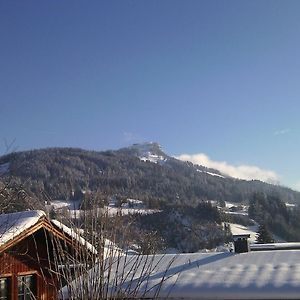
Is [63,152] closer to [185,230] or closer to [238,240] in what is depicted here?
[185,230]

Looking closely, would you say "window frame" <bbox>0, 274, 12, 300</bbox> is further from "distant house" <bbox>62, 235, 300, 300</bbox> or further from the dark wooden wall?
"distant house" <bbox>62, 235, 300, 300</bbox>

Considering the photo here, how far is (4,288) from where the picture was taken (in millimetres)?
13492

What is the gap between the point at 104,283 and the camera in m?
4.61

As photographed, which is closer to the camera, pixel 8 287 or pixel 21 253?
pixel 21 253

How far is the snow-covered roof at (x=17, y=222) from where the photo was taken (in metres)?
11.6

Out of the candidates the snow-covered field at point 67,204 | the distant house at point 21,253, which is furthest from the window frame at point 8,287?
the snow-covered field at point 67,204

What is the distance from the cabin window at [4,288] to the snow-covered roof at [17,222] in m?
2.15

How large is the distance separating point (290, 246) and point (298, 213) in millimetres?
101342

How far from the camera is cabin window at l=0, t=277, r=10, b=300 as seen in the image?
13414 mm

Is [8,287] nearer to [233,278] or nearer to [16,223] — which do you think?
[16,223]

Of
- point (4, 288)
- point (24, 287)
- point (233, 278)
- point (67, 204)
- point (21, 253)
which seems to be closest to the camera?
point (67, 204)

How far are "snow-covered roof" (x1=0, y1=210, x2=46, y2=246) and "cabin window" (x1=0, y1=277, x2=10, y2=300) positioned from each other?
2154 millimetres

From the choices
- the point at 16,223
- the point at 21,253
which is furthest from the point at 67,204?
the point at 21,253

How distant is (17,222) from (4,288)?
244 centimetres
